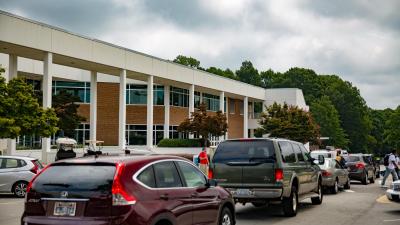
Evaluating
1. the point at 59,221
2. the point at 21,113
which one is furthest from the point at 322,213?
the point at 21,113

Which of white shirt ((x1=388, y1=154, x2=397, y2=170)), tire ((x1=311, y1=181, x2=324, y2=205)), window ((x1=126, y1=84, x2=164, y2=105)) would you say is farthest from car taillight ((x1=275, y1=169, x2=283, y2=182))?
window ((x1=126, y1=84, x2=164, y2=105))

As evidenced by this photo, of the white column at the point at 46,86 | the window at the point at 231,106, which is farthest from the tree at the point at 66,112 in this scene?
the window at the point at 231,106

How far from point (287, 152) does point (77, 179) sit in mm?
8414

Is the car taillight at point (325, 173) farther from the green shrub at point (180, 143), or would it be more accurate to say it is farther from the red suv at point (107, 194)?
Answer: the green shrub at point (180, 143)

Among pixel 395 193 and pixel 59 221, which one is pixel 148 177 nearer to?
pixel 59 221

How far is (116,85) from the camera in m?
58.4

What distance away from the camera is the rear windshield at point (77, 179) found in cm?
720

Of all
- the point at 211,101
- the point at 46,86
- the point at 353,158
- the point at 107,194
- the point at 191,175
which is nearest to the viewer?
the point at 107,194

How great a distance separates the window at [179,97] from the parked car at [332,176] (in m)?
35.7

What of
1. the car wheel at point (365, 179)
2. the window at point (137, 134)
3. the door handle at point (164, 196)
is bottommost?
the car wheel at point (365, 179)

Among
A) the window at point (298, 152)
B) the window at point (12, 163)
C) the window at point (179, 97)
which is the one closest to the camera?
the window at point (298, 152)

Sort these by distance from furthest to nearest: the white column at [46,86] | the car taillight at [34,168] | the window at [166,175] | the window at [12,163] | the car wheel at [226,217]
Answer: the white column at [46,86]
the car taillight at [34,168]
the window at [12,163]
the car wheel at [226,217]
the window at [166,175]

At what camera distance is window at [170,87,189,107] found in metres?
58.9

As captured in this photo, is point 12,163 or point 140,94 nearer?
point 12,163
